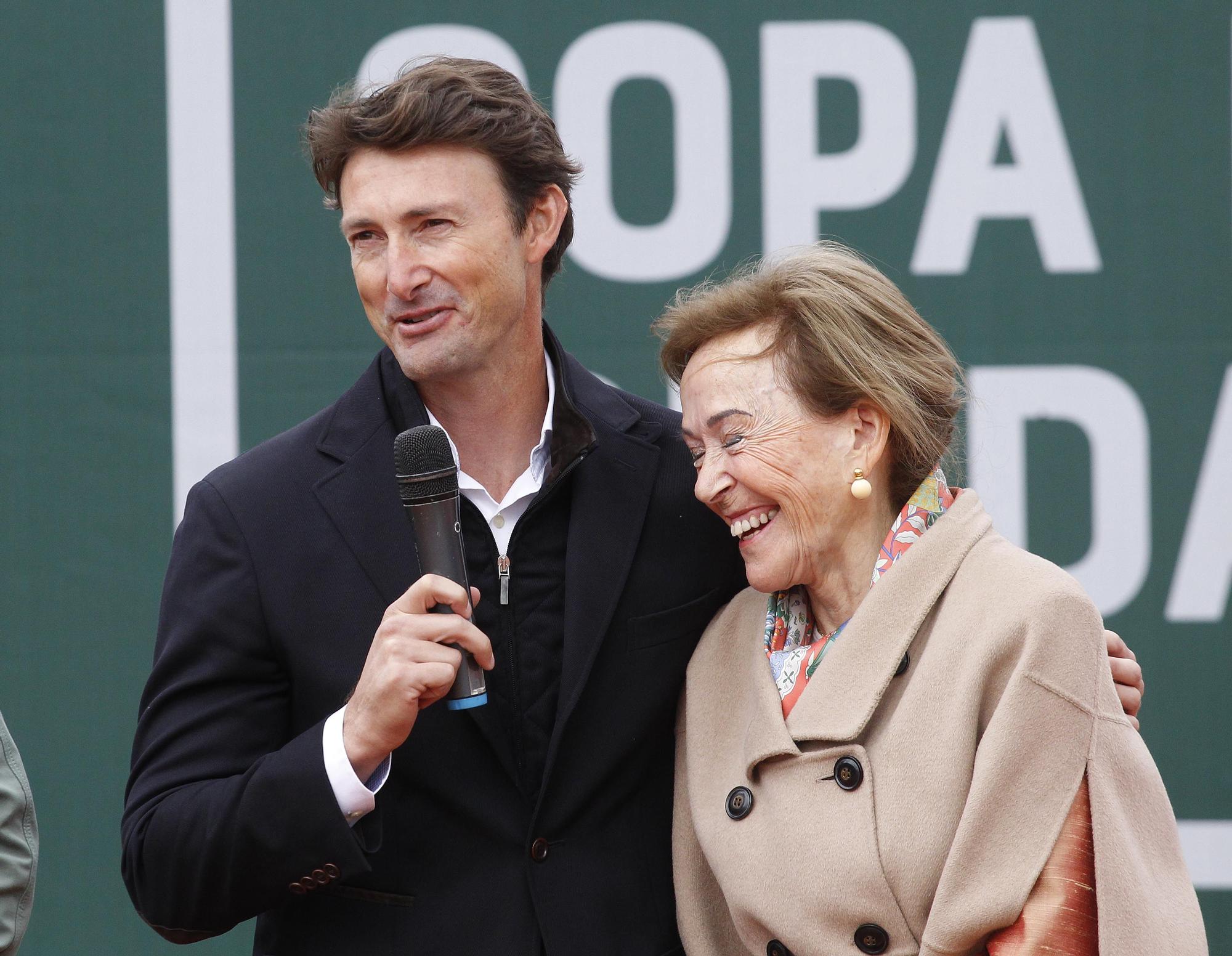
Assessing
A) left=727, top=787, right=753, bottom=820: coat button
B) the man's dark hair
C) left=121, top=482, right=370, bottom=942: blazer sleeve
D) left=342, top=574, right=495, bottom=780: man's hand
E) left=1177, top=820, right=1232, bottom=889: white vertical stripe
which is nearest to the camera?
left=342, top=574, right=495, bottom=780: man's hand

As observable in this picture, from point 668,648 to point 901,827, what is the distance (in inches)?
20.2

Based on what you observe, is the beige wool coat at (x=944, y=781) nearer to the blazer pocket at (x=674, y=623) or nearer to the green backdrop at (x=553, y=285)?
the blazer pocket at (x=674, y=623)

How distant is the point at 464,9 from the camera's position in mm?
3631

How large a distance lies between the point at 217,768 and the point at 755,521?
0.84 m

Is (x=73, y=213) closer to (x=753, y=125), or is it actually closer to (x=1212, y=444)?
(x=753, y=125)

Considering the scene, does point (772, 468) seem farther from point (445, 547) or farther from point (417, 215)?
point (417, 215)

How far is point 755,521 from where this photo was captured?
2102 millimetres

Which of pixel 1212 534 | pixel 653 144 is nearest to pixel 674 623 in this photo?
pixel 653 144

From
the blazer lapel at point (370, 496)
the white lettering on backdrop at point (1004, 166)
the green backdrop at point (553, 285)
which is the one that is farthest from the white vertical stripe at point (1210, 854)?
the blazer lapel at point (370, 496)

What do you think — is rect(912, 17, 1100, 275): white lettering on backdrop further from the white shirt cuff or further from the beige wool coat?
the white shirt cuff

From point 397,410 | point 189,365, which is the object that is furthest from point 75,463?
point 397,410

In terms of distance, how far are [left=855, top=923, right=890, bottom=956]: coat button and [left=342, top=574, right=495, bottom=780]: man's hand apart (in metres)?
0.61

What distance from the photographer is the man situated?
1924 millimetres

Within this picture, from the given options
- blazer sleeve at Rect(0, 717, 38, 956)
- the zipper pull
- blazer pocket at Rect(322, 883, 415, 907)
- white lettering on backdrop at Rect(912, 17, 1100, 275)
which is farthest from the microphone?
white lettering on backdrop at Rect(912, 17, 1100, 275)
